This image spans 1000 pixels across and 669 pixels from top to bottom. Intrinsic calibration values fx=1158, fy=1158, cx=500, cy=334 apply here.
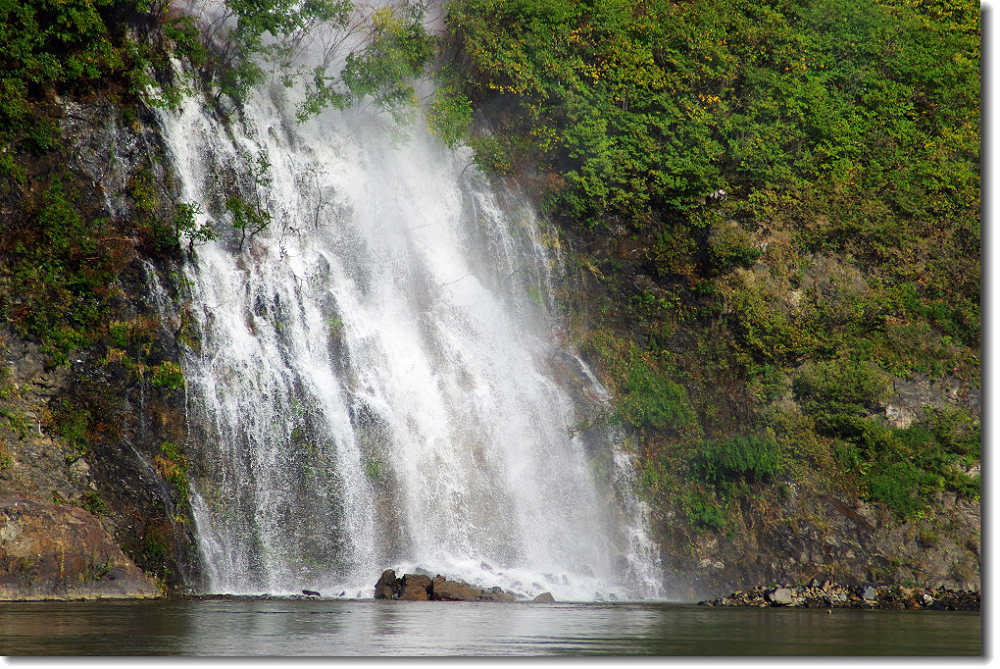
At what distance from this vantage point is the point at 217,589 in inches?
691

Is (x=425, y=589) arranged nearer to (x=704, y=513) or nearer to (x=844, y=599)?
(x=844, y=599)

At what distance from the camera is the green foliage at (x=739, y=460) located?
23.7m

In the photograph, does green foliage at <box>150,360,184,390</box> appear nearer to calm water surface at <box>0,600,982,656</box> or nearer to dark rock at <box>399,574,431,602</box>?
calm water surface at <box>0,600,982,656</box>

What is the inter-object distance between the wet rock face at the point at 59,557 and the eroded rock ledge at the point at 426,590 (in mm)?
3393

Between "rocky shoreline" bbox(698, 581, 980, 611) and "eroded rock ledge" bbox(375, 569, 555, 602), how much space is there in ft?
13.4

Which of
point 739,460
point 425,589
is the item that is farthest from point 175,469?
point 739,460

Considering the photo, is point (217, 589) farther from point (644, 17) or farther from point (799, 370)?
point (644, 17)

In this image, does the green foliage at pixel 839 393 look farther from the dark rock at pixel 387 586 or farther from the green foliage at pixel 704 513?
the dark rock at pixel 387 586

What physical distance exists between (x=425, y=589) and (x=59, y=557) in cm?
518

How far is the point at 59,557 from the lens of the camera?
53.5ft

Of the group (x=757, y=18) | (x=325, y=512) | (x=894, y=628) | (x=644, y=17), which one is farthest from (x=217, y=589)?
(x=757, y=18)

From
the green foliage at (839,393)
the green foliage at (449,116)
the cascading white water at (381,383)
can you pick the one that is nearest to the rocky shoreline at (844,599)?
the cascading white water at (381,383)

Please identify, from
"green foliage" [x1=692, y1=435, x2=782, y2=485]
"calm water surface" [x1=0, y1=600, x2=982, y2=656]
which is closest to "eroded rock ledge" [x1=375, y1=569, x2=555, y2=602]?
"calm water surface" [x1=0, y1=600, x2=982, y2=656]

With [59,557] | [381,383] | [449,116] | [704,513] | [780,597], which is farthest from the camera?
[449,116]
